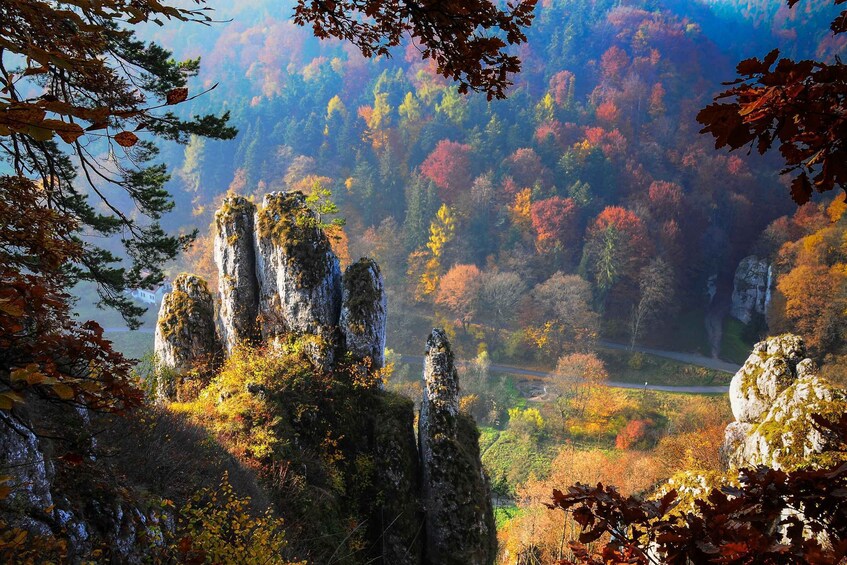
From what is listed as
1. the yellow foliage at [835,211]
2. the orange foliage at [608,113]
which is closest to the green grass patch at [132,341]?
the yellow foliage at [835,211]

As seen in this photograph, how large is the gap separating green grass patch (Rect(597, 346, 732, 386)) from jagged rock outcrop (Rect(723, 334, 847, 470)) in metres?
23.8

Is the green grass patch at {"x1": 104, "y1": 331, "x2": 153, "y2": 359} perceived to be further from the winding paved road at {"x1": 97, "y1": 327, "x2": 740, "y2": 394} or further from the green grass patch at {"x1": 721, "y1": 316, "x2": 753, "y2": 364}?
the green grass patch at {"x1": 721, "y1": 316, "x2": 753, "y2": 364}

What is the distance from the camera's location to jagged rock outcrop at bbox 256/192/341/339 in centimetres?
1260

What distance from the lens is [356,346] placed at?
12.4 metres

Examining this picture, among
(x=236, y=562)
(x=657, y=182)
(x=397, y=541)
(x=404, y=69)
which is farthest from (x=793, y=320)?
(x=404, y=69)

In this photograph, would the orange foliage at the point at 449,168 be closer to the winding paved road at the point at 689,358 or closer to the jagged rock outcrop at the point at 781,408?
the winding paved road at the point at 689,358

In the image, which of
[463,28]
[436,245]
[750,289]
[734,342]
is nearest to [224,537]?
[463,28]

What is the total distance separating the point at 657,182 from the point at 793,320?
2457 centimetres

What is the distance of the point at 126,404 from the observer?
2865mm

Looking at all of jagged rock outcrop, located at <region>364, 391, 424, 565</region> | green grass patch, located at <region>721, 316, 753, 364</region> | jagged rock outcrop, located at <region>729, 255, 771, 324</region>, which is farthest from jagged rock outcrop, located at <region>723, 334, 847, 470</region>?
jagged rock outcrop, located at <region>729, 255, 771, 324</region>

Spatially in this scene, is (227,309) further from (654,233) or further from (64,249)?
(654,233)

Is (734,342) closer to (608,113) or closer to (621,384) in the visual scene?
(621,384)

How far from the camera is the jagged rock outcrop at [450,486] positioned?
10320 millimetres

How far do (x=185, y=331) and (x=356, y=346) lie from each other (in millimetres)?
4705
